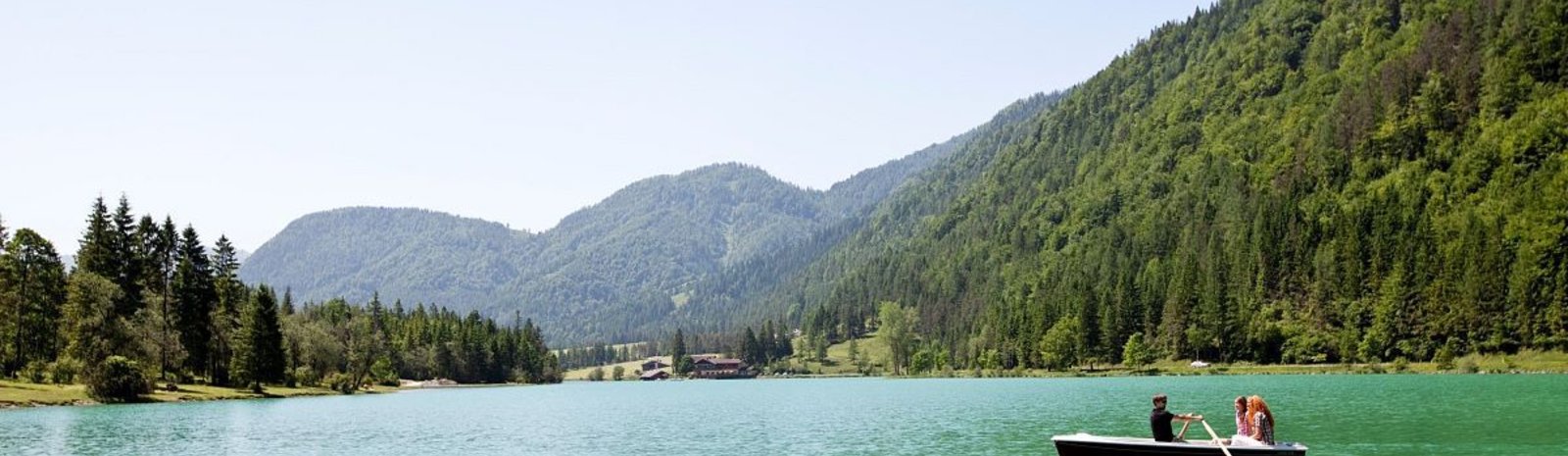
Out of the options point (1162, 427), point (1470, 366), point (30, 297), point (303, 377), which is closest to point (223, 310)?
point (303, 377)

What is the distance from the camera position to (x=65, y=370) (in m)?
120

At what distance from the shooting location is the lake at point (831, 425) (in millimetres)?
61531

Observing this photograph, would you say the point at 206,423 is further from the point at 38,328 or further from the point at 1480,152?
the point at 1480,152

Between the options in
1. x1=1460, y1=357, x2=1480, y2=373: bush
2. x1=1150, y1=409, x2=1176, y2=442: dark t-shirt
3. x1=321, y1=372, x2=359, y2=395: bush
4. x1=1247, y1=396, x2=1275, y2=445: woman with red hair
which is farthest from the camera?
x1=321, y1=372, x2=359, y2=395: bush

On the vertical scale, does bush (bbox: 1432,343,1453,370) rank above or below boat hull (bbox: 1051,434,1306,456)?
→ above

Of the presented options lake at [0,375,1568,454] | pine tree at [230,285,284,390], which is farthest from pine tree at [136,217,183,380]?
lake at [0,375,1568,454]

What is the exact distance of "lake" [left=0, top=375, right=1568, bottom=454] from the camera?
6153 cm

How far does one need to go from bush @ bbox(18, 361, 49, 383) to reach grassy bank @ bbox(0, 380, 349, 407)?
249 centimetres

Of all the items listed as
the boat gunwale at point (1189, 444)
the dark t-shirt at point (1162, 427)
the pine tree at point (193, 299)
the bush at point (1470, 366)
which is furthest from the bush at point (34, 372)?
the bush at point (1470, 366)

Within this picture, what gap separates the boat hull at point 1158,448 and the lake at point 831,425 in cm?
1067

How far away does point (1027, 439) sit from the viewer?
63500 millimetres

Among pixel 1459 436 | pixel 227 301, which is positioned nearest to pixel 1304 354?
pixel 1459 436

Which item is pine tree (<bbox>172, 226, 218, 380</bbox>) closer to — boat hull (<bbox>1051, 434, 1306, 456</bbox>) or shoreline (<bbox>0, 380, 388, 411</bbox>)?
shoreline (<bbox>0, 380, 388, 411</bbox>)

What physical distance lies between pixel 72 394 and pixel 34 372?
10335mm
